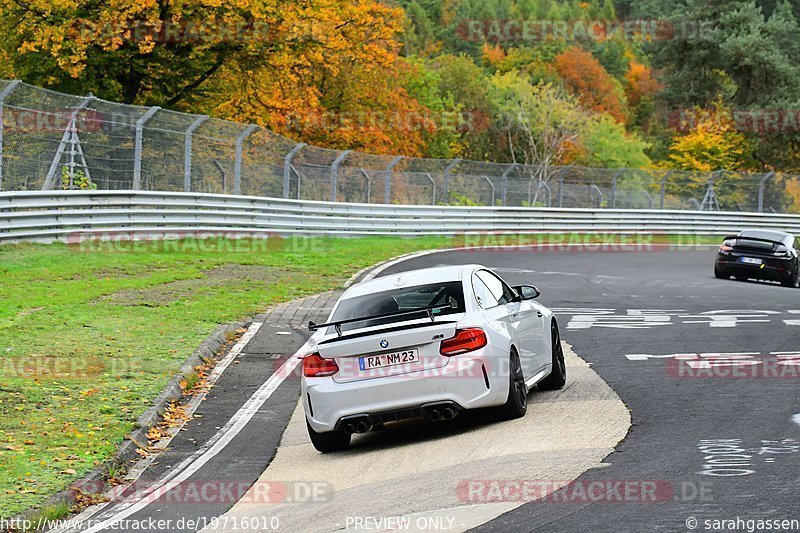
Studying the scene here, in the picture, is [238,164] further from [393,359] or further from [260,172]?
[393,359]

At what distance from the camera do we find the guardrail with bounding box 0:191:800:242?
22656mm

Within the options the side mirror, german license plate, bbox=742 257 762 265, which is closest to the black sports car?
german license plate, bbox=742 257 762 265

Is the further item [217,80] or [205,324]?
[217,80]

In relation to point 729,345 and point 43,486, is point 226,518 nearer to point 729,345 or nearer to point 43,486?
point 43,486

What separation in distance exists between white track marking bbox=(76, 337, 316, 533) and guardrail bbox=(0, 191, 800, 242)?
10179 mm

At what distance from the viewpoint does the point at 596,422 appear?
9633mm

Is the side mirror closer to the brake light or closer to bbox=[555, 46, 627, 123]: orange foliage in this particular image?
the brake light

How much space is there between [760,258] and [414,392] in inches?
737

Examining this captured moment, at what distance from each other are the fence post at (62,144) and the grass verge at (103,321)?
1.28 meters

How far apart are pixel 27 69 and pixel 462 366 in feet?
99.0

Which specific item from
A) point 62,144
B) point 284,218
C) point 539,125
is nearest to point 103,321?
point 62,144

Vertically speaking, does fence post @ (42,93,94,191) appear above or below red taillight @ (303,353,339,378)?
above

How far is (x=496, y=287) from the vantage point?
1096 cm

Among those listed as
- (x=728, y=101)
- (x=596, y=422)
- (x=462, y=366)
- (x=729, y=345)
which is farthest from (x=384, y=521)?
(x=728, y=101)
